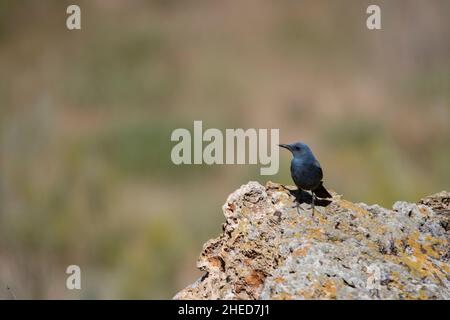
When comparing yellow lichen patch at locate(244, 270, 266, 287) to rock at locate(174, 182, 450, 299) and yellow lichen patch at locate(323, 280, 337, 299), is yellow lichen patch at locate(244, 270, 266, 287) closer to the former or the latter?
rock at locate(174, 182, 450, 299)

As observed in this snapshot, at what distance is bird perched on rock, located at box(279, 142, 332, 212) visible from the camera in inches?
304

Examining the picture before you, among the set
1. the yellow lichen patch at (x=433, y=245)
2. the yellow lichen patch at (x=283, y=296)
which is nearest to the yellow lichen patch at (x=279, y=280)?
the yellow lichen patch at (x=283, y=296)

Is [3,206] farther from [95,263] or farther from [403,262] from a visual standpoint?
[403,262]

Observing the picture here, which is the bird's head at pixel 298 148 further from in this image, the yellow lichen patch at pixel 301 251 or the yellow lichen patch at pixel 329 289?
the yellow lichen patch at pixel 329 289

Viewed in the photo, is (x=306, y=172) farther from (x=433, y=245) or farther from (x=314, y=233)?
(x=433, y=245)

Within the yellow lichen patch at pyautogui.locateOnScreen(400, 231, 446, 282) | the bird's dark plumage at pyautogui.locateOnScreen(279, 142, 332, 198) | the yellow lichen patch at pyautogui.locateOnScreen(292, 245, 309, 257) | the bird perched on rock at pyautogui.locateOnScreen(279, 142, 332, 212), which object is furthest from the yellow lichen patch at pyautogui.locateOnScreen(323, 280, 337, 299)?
the bird's dark plumage at pyautogui.locateOnScreen(279, 142, 332, 198)

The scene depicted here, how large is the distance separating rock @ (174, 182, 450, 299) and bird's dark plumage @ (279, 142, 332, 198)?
0.89ft

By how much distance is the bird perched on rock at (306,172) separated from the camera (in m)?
7.72

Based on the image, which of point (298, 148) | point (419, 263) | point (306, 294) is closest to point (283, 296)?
point (306, 294)

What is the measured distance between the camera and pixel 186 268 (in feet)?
94.5

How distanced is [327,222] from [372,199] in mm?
19408

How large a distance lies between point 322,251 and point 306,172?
5.17ft

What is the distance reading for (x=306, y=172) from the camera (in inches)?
311
